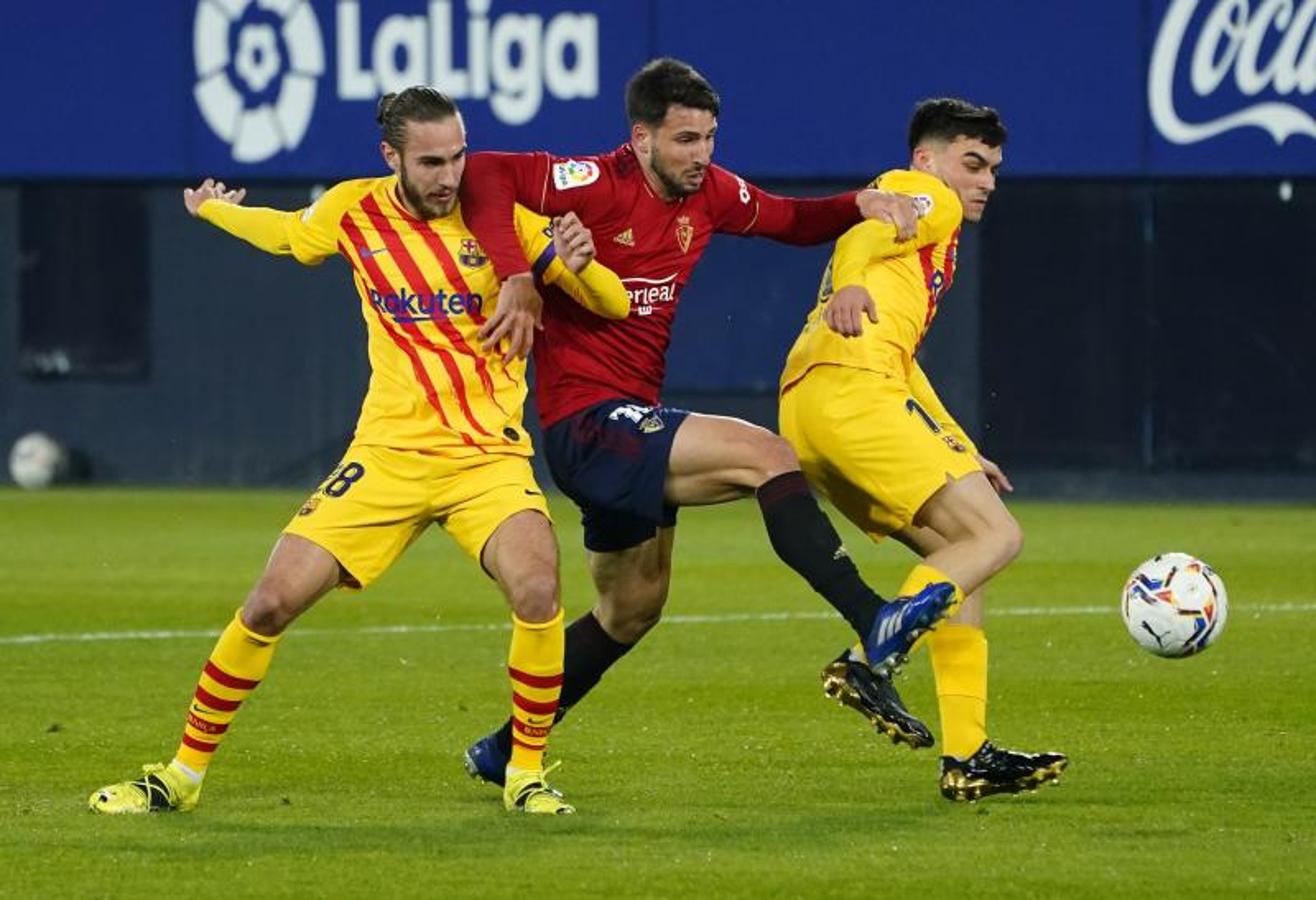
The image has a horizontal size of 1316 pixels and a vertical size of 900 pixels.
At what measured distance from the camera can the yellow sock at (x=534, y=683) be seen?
7.74 m

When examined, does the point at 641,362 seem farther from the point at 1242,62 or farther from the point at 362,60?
the point at 362,60

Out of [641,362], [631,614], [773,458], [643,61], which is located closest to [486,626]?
[631,614]

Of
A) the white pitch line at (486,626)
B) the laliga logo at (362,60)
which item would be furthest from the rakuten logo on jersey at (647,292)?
the laliga logo at (362,60)

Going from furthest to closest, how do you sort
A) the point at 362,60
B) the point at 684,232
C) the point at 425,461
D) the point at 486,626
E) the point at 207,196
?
the point at 362,60 < the point at 486,626 < the point at 207,196 < the point at 684,232 < the point at 425,461

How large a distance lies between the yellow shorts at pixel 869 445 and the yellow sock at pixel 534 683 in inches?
35.1

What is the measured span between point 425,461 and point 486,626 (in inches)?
220

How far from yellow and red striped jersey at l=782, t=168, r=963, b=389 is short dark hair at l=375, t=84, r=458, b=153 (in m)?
1.22

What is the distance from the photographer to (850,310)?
25.5ft

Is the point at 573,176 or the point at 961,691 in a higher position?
the point at 573,176

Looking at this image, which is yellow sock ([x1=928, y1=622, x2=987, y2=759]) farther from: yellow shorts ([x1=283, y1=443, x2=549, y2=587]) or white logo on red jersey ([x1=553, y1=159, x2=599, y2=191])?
white logo on red jersey ([x1=553, y1=159, x2=599, y2=191])

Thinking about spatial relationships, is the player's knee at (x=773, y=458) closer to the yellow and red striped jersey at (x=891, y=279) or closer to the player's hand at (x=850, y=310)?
the player's hand at (x=850, y=310)

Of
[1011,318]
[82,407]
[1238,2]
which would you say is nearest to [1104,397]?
[1011,318]

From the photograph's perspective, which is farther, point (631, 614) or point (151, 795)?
point (631, 614)

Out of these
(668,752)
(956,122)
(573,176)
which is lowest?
(668,752)
